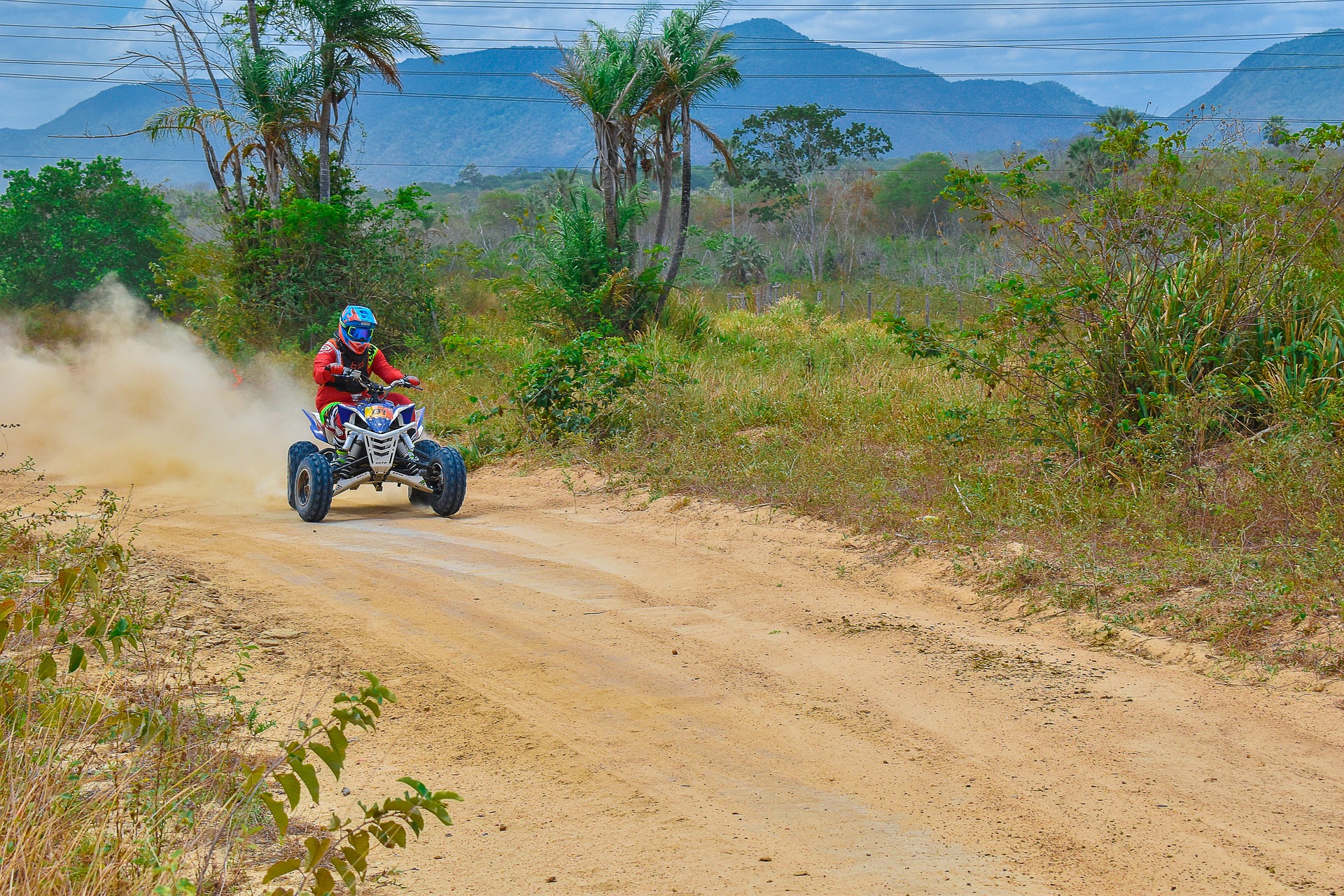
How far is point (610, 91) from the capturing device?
21891 millimetres

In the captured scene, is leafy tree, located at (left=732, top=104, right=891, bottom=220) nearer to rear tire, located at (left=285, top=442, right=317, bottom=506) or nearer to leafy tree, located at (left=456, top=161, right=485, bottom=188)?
rear tire, located at (left=285, top=442, right=317, bottom=506)

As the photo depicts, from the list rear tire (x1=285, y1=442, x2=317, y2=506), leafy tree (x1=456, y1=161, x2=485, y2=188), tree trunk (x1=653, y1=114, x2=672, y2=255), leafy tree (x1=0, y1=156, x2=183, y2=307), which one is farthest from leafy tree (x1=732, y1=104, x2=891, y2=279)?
leafy tree (x1=456, y1=161, x2=485, y2=188)

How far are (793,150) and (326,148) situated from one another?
151 feet

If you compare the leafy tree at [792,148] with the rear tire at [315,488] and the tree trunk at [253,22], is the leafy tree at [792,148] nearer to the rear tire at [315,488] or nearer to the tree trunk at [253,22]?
the tree trunk at [253,22]

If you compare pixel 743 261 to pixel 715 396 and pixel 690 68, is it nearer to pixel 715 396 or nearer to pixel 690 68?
pixel 690 68

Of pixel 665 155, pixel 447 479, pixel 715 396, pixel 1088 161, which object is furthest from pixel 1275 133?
pixel 665 155

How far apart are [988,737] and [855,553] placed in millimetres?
3129

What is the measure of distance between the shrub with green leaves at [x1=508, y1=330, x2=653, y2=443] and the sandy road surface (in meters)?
5.05

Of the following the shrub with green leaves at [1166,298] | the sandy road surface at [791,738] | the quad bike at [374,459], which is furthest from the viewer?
the quad bike at [374,459]

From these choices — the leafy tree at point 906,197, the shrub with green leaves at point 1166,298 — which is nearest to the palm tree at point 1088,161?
the shrub with green leaves at point 1166,298

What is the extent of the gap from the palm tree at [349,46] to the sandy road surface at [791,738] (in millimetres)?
17275

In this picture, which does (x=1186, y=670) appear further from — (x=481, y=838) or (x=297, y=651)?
(x=297, y=651)

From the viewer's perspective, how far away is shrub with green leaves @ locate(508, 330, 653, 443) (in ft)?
42.0

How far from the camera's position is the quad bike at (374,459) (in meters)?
9.90
